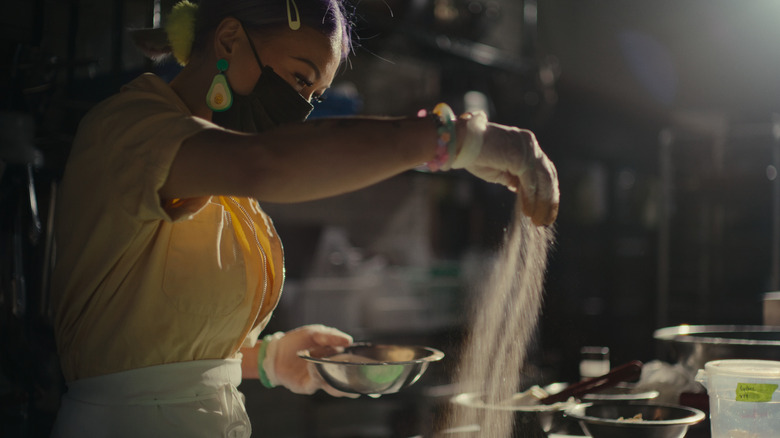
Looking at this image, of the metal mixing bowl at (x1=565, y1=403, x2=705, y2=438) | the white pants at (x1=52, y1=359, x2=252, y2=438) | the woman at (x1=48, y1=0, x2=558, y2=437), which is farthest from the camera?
the metal mixing bowl at (x1=565, y1=403, x2=705, y2=438)

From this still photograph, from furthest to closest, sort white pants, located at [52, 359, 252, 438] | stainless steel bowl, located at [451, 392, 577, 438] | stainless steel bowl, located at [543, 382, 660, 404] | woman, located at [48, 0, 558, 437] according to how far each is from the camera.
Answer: stainless steel bowl, located at [543, 382, 660, 404], stainless steel bowl, located at [451, 392, 577, 438], white pants, located at [52, 359, 252, 438], woman, located at [48, 0, 558, 437]

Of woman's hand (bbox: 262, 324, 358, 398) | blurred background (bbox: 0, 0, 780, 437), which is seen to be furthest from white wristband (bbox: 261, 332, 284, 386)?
blurred background (bbox: 0, 0, 780, 437)

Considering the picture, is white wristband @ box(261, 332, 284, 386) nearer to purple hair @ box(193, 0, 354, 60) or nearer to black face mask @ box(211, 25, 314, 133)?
black face mask @ box(211, 25, 314, 133)

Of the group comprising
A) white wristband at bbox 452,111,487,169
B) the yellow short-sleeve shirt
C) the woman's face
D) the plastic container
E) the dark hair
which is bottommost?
the plastic container

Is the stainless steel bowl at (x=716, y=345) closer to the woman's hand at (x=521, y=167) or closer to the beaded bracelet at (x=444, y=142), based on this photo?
the woman's hand at (x=521, y=167)

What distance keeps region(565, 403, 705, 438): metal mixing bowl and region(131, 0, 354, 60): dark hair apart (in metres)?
0.75

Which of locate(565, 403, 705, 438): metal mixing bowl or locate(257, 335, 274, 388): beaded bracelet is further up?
locate(257, 335, 274, 388): beaded bracelet

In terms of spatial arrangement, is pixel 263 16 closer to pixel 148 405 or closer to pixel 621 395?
pixel 148 405

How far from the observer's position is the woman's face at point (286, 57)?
1.04 metres

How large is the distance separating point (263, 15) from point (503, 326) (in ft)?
2.36

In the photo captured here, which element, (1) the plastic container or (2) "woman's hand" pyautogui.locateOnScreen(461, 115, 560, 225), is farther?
(1) the plastic container

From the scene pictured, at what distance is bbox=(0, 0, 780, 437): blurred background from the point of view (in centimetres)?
144

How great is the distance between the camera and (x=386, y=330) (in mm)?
3580

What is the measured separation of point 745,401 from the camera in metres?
1.10
